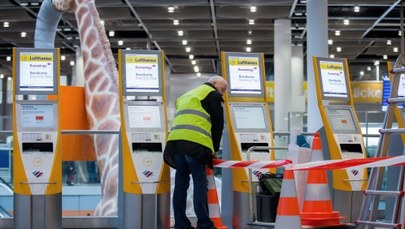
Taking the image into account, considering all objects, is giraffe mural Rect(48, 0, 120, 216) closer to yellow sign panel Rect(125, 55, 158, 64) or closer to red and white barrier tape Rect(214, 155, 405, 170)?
yellow sign panel Rect(125, 55, 158, 64)

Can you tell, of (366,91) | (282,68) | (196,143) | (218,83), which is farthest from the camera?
(366,91)

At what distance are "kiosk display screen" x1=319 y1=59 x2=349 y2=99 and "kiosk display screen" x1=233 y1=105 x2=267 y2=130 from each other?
681 mm

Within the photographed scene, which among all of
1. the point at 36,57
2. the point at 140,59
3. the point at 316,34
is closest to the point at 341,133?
the point at 140,59

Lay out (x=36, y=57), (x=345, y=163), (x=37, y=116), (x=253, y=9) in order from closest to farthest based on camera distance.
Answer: (x=345, y=163) → (x=37, y=116) → (x=36, y=57) → (x=253, y=9)

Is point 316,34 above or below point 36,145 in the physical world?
above

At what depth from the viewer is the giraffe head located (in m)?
11.4

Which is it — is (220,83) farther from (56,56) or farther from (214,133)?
(56,56)

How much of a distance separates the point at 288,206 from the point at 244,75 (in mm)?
1996

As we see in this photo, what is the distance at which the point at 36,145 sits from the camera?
6.54m

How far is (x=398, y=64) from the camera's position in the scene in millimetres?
4977

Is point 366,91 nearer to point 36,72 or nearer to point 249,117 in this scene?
point 249,117

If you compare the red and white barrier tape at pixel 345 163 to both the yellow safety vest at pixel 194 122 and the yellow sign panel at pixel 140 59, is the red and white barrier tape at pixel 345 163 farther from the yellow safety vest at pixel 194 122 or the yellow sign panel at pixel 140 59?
the yellow sign panel at pixel 140 59

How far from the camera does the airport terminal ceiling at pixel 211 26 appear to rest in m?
16.3

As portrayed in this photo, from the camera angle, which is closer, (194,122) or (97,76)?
(194,122)
